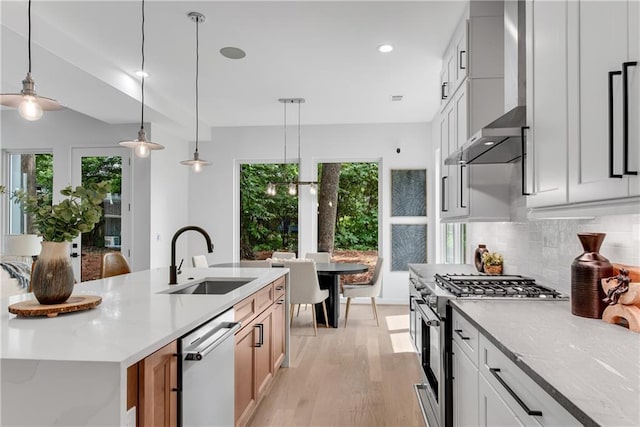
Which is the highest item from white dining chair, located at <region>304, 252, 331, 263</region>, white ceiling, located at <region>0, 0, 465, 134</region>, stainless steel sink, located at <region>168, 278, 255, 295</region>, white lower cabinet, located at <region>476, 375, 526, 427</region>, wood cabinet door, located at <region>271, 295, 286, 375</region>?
white ceiling, located at <region>0, 0, 465, 134</region>

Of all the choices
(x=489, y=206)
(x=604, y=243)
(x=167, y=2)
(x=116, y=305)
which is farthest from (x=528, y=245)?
(x=167, y=2)

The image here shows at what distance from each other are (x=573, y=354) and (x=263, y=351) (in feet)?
6.68

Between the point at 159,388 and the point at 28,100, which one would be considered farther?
the point at 28,100

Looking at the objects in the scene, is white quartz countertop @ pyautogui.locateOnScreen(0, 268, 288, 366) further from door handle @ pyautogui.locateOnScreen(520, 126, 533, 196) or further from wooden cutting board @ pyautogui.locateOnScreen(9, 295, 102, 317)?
door handle @ pyautogui.locateOnScreen(520, 126, 533, 196)

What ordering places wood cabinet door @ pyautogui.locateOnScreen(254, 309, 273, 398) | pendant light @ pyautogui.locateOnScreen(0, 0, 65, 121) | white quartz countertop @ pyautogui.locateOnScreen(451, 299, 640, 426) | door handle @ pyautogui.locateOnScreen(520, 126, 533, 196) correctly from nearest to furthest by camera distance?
white quartz countertop @ pyautogui.locateOnScreen(451, 299, 640, 426) < door handle @ pyautogui.locateOnScreen(520, 126, 533, 196) < pendant light @ pyautogui.locateOnScreen(0, 0, 65, 121) < wood cabinet door @ pyautogui.locateOnScreen(254, 309, 273, 398)

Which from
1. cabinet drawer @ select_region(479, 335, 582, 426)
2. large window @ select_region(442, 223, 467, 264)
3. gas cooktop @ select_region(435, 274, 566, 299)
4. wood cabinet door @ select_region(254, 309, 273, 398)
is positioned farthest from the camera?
large window @ select_region(442, 223, 467, 264)

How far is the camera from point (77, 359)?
44.6 inches

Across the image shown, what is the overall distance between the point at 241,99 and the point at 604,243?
4473mm

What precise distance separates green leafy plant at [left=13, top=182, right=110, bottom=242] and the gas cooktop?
5.84 ft

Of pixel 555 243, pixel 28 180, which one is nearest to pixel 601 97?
pixel 555 243

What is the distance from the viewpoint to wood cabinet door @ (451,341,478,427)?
5.65 ft

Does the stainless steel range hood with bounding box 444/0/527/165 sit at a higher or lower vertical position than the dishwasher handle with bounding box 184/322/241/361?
higher

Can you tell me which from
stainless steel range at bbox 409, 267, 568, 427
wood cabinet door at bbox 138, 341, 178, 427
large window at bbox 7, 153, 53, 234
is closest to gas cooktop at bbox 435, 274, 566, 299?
stainless steel range at bbox 409, 267, 568, 427

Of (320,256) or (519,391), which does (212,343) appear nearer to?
(519,391)
